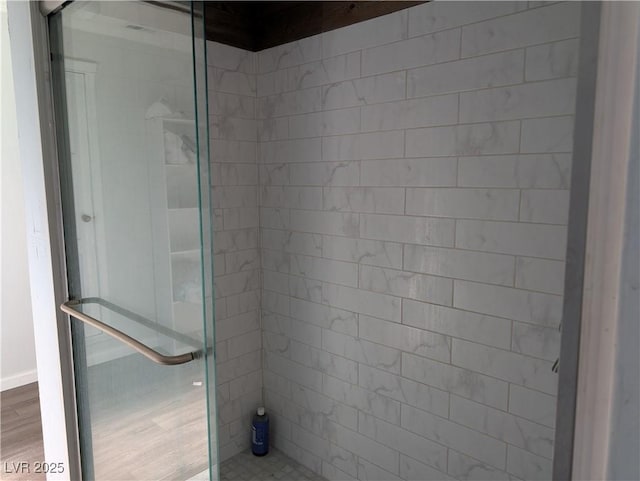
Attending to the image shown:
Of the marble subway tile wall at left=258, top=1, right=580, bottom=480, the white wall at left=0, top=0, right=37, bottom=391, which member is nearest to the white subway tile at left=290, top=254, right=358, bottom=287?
the marble subway tile wall at left=258, top=1, right=580, bottom=480

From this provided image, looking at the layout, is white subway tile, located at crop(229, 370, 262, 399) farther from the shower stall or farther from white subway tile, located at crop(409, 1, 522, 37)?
white subway tile, located at crop(409, 1, 522, 37)

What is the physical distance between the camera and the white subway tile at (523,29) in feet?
4.43

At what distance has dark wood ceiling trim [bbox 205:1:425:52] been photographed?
192 cm

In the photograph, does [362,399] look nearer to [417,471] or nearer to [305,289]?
[417,471]

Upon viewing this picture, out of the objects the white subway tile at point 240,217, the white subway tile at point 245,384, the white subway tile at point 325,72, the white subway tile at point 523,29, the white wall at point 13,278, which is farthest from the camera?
the white wall at point 13,278

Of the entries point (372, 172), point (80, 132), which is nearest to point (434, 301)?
point (372, 172)

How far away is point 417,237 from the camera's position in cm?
177

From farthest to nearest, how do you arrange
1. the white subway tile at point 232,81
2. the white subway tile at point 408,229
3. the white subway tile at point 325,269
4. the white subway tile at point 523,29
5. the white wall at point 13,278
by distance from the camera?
the white wall at point 13,278 → the white subway tile at point 232,81 → the white subway tile at point 325,269 → the white subway tile at point 408,229 → the white subway tile at point 523,29

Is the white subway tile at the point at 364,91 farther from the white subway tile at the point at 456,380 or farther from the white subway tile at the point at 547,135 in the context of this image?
the white subway tile at the point at 456,380

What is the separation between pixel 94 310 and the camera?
1493 millimetres

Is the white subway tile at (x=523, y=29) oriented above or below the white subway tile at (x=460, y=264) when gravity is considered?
above

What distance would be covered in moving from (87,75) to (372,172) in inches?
42.1

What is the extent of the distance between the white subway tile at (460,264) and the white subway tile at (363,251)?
0.19 ft

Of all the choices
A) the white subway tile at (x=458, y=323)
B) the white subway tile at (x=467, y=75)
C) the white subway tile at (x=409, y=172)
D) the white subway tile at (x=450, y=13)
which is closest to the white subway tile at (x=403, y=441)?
the white subway tile at (x=458, y=323)
